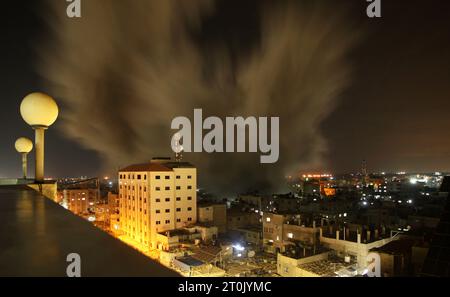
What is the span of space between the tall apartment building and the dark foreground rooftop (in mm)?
32305

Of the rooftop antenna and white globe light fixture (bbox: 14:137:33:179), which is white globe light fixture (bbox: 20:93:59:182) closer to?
white globe light fixture (bbox: 14:137:33:179)

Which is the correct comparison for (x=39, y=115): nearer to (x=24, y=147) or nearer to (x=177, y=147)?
(x=24, y=147)

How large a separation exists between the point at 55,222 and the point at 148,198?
33.6m

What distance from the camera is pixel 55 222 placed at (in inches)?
128

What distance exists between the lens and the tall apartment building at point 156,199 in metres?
35.2

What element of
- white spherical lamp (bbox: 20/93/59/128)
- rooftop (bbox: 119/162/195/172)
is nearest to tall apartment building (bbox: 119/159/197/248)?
rooftop (bbox: 119/162/195/172)

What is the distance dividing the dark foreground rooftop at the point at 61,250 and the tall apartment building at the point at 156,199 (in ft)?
106

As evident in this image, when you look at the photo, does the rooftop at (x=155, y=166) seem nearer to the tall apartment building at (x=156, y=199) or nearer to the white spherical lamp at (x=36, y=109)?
the tall apartment building at (x=156, y=199)

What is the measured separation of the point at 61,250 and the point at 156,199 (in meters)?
34.7

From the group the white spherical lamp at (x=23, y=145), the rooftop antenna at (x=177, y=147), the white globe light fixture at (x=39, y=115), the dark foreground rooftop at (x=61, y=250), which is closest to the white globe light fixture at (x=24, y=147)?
the white spherical lamp at (x=23, y=145)

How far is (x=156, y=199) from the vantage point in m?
35.6

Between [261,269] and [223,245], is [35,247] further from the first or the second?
[223,245]
